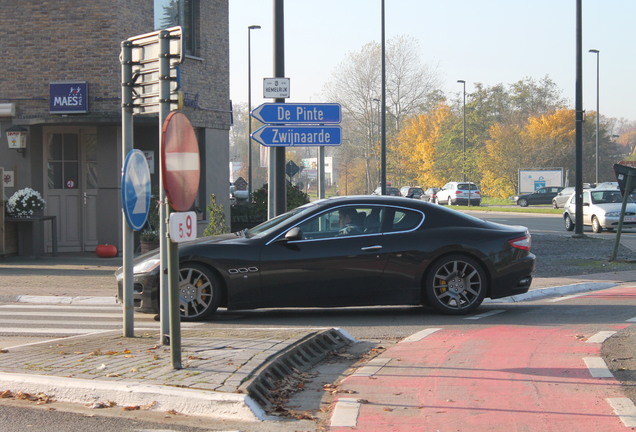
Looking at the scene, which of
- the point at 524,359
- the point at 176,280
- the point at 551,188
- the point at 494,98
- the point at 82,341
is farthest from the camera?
the point at 494,98

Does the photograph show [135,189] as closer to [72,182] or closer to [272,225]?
[272,225]

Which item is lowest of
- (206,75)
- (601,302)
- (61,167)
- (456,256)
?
(601,302)

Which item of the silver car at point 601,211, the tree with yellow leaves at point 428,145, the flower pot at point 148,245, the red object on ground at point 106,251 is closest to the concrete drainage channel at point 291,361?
the flower pot at point 148,245

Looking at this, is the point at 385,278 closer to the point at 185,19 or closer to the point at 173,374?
the point at 173,374

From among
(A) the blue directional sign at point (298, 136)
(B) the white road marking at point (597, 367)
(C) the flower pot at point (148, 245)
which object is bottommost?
(B) the white road marking at point (597, 367)

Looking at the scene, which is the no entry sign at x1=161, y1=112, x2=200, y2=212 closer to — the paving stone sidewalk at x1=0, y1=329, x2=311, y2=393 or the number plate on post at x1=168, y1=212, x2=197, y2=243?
the number plate on post at x1=168, y1=212, x2=197, y2=243

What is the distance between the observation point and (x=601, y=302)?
38.8 ft

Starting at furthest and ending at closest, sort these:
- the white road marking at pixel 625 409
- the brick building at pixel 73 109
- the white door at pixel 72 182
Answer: the white door at pixel 72 182 → the brick building at pixel 73 109 → the white road marking at pixel 625 409

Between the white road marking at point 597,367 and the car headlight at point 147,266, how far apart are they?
518 cm

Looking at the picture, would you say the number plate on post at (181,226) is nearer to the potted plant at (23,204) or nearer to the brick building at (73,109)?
the brick building at (73,109)

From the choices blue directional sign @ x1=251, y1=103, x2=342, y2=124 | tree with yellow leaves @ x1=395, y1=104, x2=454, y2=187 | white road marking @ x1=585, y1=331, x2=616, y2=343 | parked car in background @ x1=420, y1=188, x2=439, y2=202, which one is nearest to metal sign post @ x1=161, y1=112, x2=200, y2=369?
white road marking @ x1=585, y1=331, x2=616, y2=343

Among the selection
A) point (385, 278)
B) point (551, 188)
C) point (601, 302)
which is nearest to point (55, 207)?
point (385, 278)

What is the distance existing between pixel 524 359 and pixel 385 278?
301cm

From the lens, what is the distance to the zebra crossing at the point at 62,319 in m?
9.95
